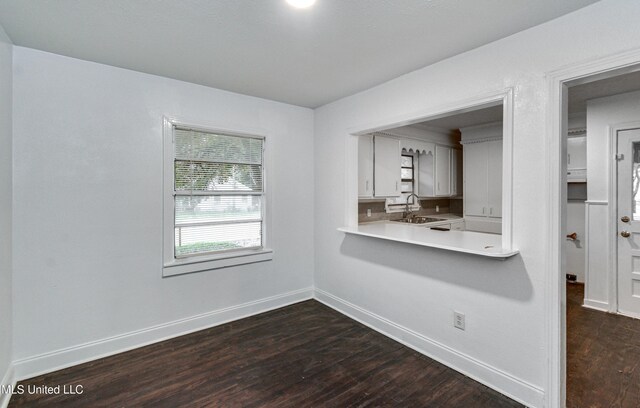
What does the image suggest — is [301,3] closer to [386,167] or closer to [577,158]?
[386,167]

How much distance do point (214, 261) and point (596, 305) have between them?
14.3 ft

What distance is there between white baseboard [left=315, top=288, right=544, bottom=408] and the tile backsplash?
1.43 meters

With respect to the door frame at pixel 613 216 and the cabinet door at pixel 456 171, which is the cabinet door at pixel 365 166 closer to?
the cabinet door at pixel 456 171

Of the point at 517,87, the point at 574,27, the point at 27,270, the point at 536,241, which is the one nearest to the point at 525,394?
the point at 536,241

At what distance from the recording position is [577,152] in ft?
14.4

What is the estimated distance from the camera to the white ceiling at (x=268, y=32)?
1.72 m

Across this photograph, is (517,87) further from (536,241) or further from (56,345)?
(56,345)

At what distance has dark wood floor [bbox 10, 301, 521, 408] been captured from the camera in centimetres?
202

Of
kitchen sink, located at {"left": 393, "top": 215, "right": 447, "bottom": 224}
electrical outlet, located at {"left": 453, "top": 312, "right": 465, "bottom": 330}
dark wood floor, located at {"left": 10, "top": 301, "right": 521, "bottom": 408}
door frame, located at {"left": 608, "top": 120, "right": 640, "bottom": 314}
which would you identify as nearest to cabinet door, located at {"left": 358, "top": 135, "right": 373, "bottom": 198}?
kitchen sink, located at {"left": 393, "top": 215, "right": 447, "bottom": 224}

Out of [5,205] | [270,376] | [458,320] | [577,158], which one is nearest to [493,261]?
[458,320]

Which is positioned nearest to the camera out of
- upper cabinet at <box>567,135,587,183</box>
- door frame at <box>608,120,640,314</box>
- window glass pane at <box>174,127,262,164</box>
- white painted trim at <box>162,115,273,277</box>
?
white painted trim at <box>162,115,273,277</box>

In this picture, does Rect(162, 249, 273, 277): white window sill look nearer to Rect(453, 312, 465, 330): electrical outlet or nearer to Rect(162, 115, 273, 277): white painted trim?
Rect(162, 115, 273, 277): white painted trim

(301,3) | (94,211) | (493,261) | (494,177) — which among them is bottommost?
(493,261)

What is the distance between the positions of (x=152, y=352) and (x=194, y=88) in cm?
245
